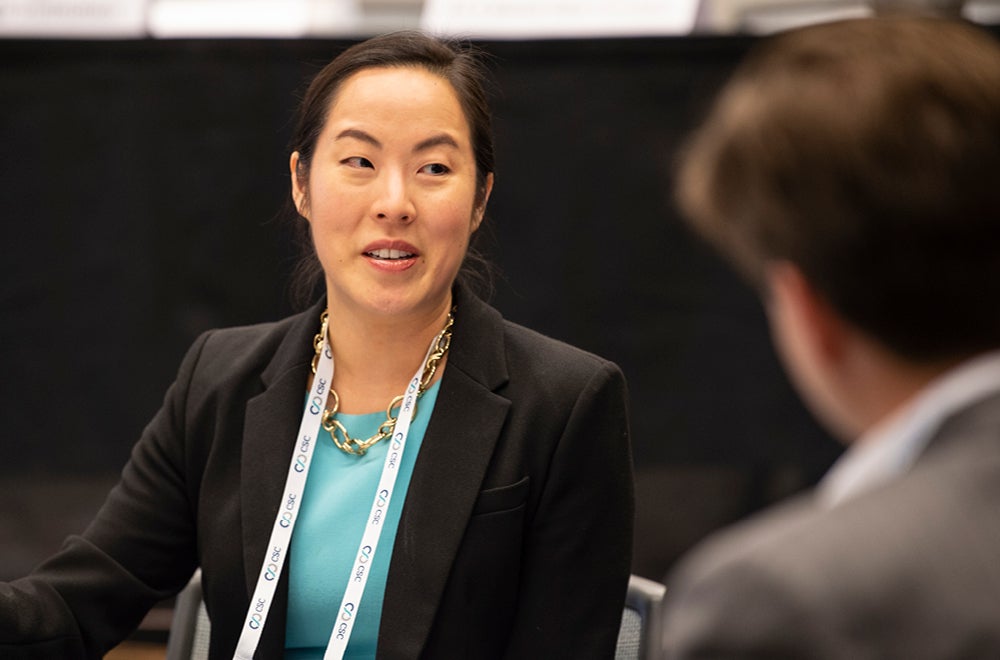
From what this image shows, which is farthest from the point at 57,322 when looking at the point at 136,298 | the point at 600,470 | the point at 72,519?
the point at 600,470

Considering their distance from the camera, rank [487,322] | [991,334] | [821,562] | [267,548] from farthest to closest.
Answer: [487,322]
[267,548]
[991,334]
[821,562]

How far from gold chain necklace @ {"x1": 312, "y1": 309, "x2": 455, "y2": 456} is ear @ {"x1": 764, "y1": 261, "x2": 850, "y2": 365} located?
0.96 metres

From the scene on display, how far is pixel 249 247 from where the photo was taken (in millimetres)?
3467

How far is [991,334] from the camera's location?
925 millimetres

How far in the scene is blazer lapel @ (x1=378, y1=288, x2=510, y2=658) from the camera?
172cm

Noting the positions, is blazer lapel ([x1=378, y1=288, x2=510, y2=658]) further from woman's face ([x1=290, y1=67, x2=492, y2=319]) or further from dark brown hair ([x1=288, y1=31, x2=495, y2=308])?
dark brown hair ([x1=288, y1=31, x2=495, y2=308])

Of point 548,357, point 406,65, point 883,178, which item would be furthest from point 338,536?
point 883,178

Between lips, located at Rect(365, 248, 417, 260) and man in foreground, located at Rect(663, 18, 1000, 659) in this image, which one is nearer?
man in foreground, located at Rect(663, 18, 1000, 659)

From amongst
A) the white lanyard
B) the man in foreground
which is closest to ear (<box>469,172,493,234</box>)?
the white lanyard

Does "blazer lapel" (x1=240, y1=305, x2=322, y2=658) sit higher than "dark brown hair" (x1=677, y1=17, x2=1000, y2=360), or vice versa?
"dark brown hair" (x1=677, y1=17, x2=1000, y2=360)

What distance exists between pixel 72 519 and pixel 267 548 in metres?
1.88

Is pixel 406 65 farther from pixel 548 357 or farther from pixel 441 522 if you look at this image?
pixel 441 522

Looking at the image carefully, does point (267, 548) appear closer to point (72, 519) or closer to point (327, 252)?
point (327, 252)

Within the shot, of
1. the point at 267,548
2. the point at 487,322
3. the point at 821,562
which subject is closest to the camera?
the point at 821,562
